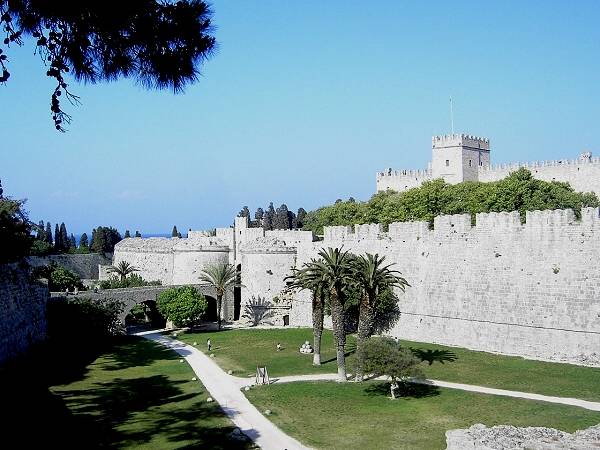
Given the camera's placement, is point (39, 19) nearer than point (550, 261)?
Yes

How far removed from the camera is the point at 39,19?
28.6ft

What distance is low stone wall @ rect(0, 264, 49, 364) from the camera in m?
21.5

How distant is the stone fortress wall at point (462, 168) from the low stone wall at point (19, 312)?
39.7 metres

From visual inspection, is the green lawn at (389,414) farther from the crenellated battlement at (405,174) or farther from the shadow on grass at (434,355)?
the crenellated battlement at (405,174)

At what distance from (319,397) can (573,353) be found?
29.7 feet

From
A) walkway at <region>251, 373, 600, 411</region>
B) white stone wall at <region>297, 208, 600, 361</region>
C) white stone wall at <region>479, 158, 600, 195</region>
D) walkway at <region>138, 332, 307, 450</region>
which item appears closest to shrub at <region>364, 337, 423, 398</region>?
walkway at <region>251, 373, 600, 411</region>

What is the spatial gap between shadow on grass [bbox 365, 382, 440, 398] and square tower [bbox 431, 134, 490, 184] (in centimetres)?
4320

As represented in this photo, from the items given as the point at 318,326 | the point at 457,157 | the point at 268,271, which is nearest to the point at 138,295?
the point at 268,271

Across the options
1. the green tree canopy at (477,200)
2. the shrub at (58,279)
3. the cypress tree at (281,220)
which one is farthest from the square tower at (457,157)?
the shrub at (58,279)

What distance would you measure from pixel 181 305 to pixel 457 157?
35722 mm

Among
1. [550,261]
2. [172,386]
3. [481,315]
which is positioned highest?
[550,261]

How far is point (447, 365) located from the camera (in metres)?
21.9

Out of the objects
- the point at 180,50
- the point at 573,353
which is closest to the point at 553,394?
the point at 573,353

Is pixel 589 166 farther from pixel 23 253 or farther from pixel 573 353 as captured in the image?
pixel 23 253
